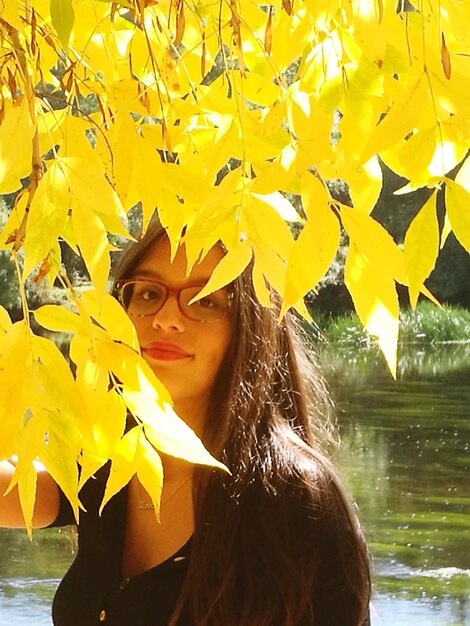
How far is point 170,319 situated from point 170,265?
8 cm

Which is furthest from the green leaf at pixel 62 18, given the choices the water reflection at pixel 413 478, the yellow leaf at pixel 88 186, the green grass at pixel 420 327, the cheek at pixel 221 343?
the green grass at pixel 420 327

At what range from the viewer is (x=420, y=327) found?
12.7 m

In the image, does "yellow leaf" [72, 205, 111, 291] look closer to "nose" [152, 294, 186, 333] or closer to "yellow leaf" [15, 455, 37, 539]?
"yellow leaf" [15, 455, 37, 539]

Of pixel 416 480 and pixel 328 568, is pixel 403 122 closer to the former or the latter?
pixel 328 568

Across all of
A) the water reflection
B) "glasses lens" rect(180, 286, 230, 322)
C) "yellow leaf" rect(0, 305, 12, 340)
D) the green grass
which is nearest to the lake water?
the water reflection

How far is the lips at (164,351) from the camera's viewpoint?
4.03 ft

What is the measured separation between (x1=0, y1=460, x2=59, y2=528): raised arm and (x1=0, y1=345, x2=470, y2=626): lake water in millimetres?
2215

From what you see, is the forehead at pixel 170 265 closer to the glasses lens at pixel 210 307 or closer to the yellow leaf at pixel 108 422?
the glasses lens at pixel 210 307

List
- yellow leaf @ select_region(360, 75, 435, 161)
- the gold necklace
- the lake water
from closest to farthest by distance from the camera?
yellow leaf @ select_region(360, 75, 435, 161)
the gold necklace
the lake water

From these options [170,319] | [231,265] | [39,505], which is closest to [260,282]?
[231,265]

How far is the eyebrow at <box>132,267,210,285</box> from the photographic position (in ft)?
4.10

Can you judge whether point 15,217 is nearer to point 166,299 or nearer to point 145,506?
point 166,299

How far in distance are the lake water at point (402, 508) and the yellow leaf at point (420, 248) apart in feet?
10.1

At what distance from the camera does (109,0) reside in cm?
65
